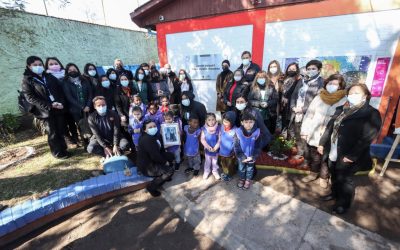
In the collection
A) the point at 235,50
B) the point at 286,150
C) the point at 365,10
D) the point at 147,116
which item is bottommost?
the point at 286,150

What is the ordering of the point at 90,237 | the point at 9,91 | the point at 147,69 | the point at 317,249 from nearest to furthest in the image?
the point at 317,249, the point at 90,237, the point at 147,69, the point at 9,91

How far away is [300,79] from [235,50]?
10.2 feet

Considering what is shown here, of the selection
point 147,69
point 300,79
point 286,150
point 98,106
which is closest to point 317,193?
point 286,150

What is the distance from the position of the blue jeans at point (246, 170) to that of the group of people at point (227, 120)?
0.06ft

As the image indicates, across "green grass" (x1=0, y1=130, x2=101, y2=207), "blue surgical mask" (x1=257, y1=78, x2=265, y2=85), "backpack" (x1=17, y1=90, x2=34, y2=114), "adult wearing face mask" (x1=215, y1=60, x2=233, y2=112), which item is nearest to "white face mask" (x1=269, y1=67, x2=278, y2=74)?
"blue surgical mask" (x1=257, y1=78, x2=265, y2=85)

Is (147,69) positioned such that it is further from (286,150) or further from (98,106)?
(286,150)

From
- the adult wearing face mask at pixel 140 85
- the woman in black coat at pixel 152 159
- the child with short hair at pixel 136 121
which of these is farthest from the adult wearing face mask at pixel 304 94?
the adult wearing face mask at pixel 140 85

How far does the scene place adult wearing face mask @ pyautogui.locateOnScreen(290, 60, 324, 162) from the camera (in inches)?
155

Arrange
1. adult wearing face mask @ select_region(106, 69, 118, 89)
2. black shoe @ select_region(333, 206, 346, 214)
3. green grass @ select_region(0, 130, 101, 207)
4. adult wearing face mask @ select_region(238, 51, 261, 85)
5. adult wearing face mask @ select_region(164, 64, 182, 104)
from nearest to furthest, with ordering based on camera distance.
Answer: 1. black shoe @ select_region(333, 206, 346, 214)
2. green grass @ select_region(0, 130, 101, 207)
3. adult wearing face mask @ select_region(238, 51, 261, 85)
4. adult wearing face mask @ select_region(106, 69, 118, 89)
5. adult wearing face mask @ select_region(164, 64, 182, 104)

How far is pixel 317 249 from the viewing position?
2.66 m

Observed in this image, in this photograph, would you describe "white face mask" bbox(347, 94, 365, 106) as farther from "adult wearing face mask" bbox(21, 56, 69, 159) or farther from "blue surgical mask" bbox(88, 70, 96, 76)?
"adult wearing face mask" bbox(21, 56, 69, 159)

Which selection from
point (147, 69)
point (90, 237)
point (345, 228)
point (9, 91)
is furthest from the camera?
point (9, 91)

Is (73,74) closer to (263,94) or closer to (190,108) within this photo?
(190,108)

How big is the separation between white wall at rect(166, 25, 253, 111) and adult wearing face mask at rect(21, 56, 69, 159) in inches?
174
